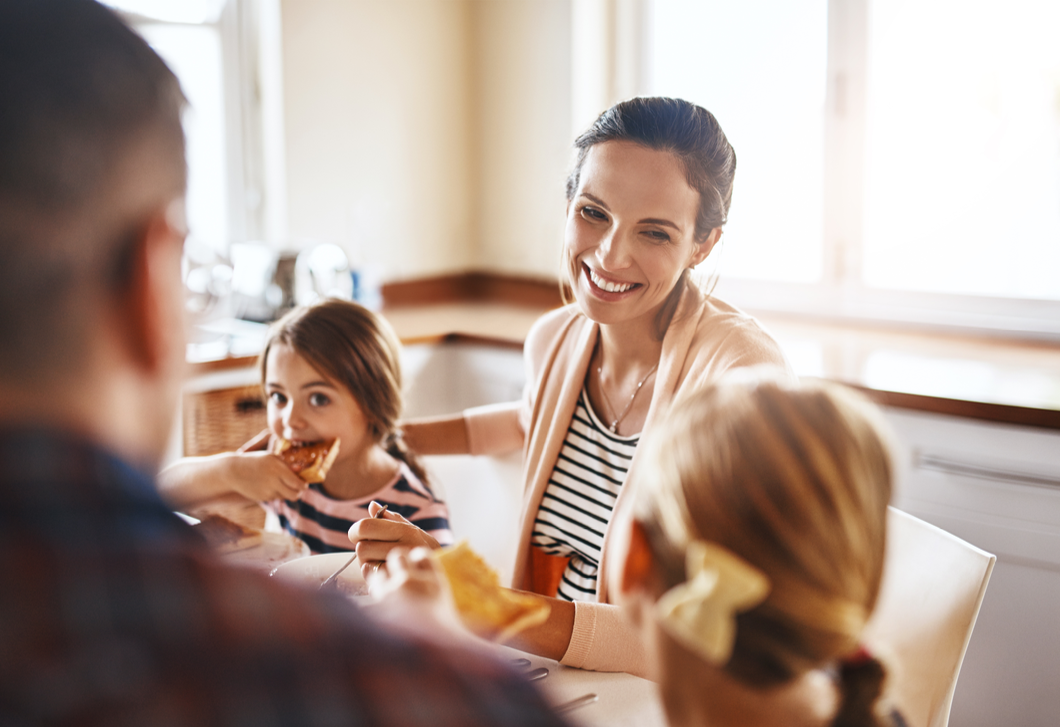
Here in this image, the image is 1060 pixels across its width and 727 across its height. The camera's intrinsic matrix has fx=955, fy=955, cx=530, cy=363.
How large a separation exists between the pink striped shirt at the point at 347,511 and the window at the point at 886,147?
1.29 meters

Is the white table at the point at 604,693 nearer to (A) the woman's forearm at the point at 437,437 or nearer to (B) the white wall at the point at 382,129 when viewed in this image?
(A) the woman's forearm at the point at 437,437

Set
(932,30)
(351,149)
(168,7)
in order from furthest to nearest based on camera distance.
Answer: (351,149)
(168,7)
(932,30)

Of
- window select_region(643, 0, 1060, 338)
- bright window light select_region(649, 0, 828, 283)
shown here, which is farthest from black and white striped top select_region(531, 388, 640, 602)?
bright window light select_region(649, 0, 828, 283)

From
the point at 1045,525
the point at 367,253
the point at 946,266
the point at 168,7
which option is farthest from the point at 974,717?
the point at 168,7

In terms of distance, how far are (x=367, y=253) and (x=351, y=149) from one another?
334 millimetres

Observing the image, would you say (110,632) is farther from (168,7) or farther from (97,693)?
(168,7)

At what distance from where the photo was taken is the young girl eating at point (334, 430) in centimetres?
152

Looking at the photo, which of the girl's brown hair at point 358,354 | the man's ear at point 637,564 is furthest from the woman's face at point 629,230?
the man's ear at point 637,564

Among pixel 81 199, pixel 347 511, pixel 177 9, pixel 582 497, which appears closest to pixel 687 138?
pixel 582 497

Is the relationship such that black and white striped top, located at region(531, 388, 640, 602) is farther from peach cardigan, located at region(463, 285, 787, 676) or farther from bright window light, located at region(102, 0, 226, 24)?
bright window light, located at region(102, 0, 226, 24)

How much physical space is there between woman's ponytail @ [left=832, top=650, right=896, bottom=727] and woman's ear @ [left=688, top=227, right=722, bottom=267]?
2.83 ft

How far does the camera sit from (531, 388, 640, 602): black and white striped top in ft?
4.71

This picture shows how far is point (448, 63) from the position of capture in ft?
10.7

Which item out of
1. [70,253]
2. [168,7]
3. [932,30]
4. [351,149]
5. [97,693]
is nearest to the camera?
[97,693]
